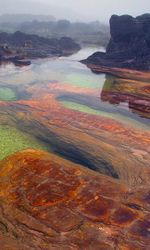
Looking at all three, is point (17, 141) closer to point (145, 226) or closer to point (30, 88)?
point (145, 226)

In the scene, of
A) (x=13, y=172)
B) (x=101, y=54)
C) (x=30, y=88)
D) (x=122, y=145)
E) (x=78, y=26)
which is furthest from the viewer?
(x=78, y=26)

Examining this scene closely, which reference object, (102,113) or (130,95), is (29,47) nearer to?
(130,95)

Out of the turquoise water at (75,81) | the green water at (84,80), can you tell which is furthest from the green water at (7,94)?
the green water at (84,80)

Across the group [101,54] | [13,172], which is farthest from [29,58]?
[13,172]

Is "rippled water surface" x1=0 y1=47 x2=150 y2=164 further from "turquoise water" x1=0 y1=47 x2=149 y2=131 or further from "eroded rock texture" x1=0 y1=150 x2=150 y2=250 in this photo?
"eroded rock texture" x1=0 y1=150 x2=150 y2=250

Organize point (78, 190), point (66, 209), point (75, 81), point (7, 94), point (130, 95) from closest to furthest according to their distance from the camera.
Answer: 1. point (66, 209)
2. point (78, 190)
3. point (7, 94)
4. point (130, 95)
5. point (75, 81)

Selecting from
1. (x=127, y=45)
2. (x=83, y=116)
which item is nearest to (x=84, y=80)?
(x=83, y=116)
